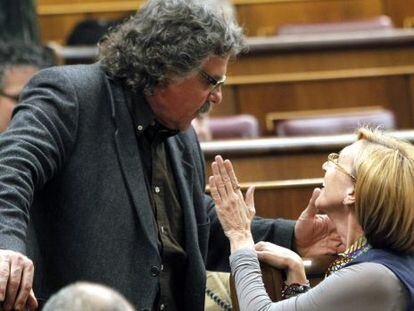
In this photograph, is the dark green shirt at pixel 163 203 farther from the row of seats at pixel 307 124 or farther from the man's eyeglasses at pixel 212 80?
the row of seats at pixel 307 124

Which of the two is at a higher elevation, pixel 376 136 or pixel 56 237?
pixel 376 136

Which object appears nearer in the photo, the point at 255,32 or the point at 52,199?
the point at 52,199

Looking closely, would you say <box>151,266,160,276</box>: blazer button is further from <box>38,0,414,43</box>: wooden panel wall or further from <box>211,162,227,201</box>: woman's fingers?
<box>38,0,414,43</box>: wooden panel wall

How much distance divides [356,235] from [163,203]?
0.36 m

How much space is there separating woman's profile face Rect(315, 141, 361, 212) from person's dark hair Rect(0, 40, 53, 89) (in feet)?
4.77

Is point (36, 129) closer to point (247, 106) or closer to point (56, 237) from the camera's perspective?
point (56, 237)

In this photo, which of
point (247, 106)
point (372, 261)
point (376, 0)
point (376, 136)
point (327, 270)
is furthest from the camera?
point (376, 0)

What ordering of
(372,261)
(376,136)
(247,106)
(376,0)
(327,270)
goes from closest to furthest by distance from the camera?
(372,261) < (376,136) < (327,270) < (247,106) < (376,0)

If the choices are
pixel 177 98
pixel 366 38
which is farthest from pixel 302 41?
pixel 177 98

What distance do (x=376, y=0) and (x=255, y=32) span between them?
553 mm

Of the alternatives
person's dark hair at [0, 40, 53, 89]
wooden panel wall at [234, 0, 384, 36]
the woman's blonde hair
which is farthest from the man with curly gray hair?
wooden panel wall at [234, 0, 384, 36]

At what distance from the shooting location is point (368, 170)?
1641mm

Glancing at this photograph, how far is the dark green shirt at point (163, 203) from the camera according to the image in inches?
73.3

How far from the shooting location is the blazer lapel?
5.93 feet
